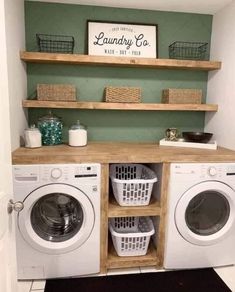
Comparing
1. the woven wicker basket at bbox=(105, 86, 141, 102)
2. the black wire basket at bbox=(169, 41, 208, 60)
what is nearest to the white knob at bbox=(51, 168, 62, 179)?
the woven wicker basket at bbox=(105, 86, 141, 102)

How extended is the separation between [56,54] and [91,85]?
49 centimetres

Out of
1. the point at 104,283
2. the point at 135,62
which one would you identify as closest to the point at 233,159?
the point at 135,62

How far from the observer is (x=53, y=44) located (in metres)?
2.26

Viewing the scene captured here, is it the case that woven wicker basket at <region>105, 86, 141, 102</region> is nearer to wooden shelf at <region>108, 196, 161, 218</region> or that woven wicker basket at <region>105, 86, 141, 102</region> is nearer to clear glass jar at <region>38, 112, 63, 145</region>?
clear glass jar at <region>38, 112, 63, 145</region>

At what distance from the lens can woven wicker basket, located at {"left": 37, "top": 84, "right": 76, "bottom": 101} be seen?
2184 millimetres

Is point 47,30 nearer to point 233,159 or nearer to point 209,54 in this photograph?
point 209,54

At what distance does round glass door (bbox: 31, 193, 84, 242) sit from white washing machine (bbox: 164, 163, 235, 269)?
0.78 metres

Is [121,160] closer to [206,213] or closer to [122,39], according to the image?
[206,213]

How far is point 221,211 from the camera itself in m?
2.10

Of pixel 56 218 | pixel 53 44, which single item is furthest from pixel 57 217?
pixel 53 44

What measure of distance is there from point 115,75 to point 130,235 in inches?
62.0

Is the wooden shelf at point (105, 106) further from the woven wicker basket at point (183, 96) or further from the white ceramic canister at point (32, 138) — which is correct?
the white ceramic canister at point (32, 138)

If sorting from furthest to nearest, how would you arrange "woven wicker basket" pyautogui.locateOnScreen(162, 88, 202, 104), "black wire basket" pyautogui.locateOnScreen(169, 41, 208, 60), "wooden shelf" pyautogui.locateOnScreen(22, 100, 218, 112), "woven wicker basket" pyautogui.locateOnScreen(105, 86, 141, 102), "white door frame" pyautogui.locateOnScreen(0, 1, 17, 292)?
"black wire basket" pyautogui.locateOnScreen(169, 41, 208, 60), "woven wicker basket" pyautogui.locateOnScreen(162, 88, 202, 104), "woven wicker basket" pyautogui.locateOnScreen(105, 86, 141, 102), "wooden shelf" pyautogui.locateOnScreen(22, 100, 218, 112), "white door frame" pyautogui.locateOnScreen(0, 1, 17, 292)

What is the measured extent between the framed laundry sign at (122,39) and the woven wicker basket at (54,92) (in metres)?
0.46
